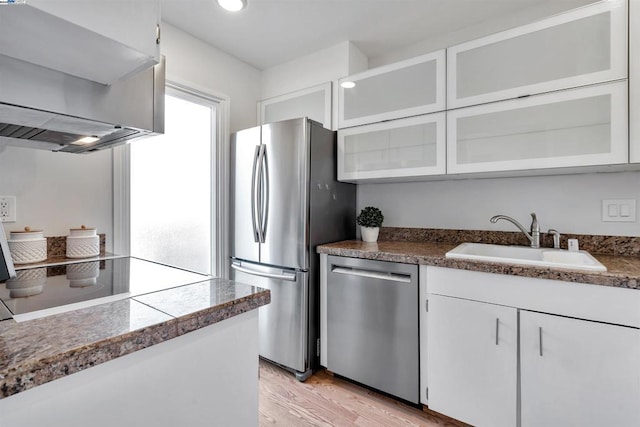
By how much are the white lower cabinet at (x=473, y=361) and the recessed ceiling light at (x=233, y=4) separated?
7.00 feet

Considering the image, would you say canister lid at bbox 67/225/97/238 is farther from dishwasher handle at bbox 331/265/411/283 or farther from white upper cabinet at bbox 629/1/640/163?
white upper cabinet at bbox 629/1/640/163

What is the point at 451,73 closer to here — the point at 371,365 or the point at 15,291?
the point at 371,365

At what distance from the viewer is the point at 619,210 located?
1733mm

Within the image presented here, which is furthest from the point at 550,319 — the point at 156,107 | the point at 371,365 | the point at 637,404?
the point at 156,107

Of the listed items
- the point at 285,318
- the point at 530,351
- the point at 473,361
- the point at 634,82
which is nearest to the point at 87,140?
the point at 285,318

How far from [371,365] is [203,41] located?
2.68 meters

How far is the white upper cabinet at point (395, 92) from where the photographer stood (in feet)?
6.42

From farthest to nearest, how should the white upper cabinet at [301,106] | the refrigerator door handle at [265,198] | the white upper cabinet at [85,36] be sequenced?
the white upper cabinet at [301,106] < the refrigerator door handle at [265,198] < the white upper cabinet at [85,36]

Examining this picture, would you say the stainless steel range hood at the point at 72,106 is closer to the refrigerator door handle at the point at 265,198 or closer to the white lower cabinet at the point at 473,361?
the refrigerator door handle at the point at 265,198

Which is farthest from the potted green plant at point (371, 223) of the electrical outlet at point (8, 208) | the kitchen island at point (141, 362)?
the electrical outlet at point (8, 208)

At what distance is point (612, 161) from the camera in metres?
1.49

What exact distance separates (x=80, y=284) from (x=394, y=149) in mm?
1849

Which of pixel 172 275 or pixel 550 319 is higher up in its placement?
pixel 172 275

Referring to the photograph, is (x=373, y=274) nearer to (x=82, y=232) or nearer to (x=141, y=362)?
(x=141, y=362)
